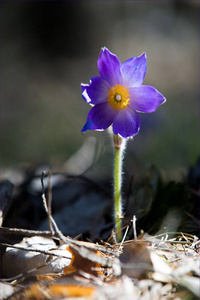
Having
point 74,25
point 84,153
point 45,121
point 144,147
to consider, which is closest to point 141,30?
point 74,25

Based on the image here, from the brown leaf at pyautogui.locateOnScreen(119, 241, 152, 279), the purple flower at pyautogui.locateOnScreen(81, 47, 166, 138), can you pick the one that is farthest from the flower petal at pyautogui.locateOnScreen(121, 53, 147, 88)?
the brown leaf at pyautogui.locateOnScreen(119, 241, 152, 279)

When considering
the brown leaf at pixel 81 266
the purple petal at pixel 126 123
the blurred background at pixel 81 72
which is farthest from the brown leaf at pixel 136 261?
the blurred background at pixel 81 72

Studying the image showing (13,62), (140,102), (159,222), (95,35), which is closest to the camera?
(140,102)

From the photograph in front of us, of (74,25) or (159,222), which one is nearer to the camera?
(159,222)

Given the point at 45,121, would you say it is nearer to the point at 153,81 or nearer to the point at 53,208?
the point at 153,81

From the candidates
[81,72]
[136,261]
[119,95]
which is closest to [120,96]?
[119,95]

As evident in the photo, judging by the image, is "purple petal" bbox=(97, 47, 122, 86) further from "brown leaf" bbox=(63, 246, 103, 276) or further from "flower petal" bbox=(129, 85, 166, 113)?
"brown leaf" bbox=(63, 246, 103, 276)
